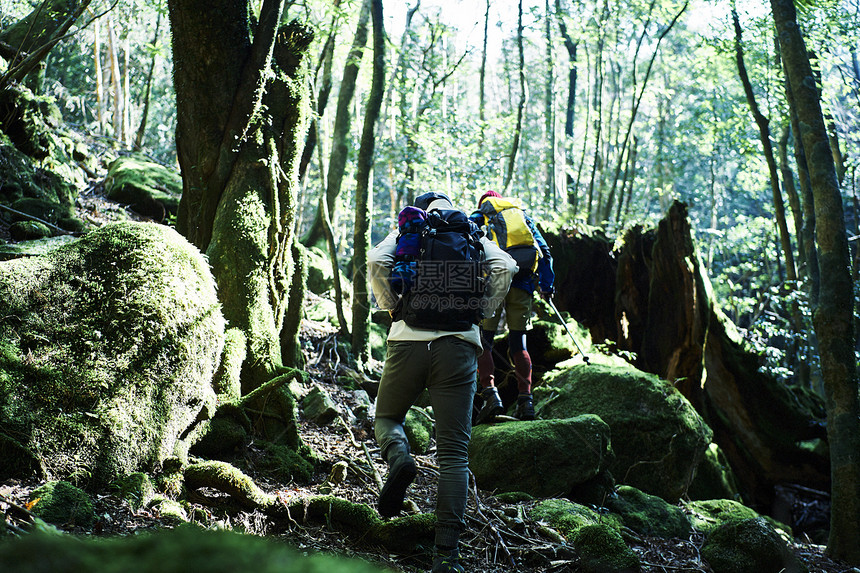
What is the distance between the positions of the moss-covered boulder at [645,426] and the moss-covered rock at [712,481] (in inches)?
53.4

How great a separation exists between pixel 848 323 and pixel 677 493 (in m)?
2.87

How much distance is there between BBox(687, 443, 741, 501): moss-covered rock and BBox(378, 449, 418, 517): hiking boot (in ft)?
21.0

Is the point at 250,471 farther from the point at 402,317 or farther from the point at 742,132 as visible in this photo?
the point at 742,132

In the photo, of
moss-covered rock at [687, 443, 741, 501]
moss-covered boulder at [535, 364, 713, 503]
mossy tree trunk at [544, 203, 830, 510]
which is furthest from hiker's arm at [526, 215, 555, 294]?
mossy tree trunk at [544, 203, 830, 510]

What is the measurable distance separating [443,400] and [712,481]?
685 cm

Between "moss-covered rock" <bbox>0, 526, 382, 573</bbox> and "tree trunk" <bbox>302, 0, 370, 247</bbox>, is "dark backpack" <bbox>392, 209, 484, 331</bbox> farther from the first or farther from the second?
"tree trunk" <bbox>302, 0, 370, 247</bbox>

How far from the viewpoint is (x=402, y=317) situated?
4.18 meters

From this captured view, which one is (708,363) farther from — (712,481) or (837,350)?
(837,350)

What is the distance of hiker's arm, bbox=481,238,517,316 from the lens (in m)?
4.42

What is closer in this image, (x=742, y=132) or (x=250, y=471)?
(x=250, y=471)

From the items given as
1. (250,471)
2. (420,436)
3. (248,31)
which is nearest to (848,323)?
(420,436)

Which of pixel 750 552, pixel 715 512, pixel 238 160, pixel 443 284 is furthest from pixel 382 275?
pixel 715 512

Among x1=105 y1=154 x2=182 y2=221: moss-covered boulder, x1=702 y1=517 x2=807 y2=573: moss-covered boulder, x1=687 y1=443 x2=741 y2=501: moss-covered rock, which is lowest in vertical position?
x1=687 y1=443 x2=741 y2=501: moss-covered rock

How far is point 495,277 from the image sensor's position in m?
4.43
